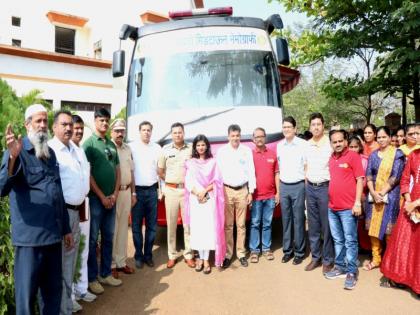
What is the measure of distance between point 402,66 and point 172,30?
14.6 ft

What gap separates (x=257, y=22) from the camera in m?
5.81

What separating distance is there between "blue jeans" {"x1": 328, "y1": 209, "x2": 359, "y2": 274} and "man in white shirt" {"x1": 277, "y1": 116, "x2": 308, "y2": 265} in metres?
0.49

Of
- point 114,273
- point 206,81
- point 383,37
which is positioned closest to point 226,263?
point 114,273

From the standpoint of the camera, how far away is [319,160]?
14.6 feet

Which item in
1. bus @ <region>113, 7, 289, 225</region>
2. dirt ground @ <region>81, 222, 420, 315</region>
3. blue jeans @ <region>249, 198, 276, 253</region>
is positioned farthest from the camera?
bus @ <region>113, 7, 289, 225</region>

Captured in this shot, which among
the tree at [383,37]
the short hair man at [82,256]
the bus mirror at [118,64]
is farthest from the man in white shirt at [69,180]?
the tree at [383,37]

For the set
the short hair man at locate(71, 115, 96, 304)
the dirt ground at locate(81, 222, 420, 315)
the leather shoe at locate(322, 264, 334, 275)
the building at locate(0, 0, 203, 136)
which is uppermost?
the building at locate(0, 0, 203, 136)

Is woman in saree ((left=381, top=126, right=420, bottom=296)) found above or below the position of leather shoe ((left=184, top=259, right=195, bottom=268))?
above

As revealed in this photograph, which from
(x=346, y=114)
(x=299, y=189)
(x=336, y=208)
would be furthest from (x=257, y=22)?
(x=346, y=114)

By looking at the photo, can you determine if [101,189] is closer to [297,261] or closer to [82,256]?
[82,256]

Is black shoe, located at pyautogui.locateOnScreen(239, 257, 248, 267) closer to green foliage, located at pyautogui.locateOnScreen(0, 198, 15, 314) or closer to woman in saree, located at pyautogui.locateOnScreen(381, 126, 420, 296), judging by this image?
woman in saree, located at pyautogui.locateOnScreen(381, 126, 420, 296)

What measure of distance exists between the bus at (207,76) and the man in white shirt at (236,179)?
0.53 m

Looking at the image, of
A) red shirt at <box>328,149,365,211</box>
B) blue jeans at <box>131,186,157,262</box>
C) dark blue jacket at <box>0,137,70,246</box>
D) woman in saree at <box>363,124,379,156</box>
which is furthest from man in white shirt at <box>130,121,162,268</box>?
woman in saree at <box>363,124,379,156</box>

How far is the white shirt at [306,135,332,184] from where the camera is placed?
445 cm
